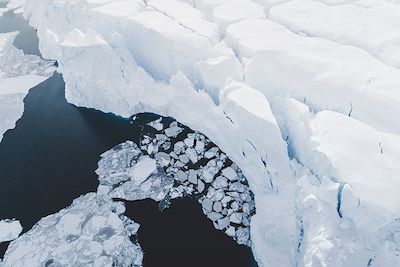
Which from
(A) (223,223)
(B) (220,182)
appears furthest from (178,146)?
(A) (223,223)

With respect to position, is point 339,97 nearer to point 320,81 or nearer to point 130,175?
point 320,81

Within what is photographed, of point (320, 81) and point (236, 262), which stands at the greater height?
point (320, 81)

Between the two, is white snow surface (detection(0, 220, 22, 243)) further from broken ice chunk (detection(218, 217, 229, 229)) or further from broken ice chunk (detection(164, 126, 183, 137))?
broken ice chunk (detection(218, 217, 229, 229))

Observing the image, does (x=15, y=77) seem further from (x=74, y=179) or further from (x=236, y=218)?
(x=236, y=218)

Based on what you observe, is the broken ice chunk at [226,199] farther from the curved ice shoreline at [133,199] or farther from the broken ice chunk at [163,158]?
the broken ice chunk at [163,158]

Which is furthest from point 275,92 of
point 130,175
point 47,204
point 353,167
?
point 47,204
